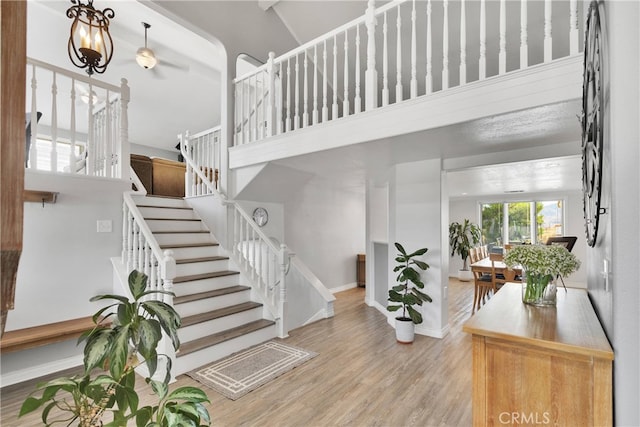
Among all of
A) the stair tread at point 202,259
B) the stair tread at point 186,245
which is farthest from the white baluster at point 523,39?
the stair tread at point 186,245

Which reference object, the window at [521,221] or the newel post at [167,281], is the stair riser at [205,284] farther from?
the window at [521,221]

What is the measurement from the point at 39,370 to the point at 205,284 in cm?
161

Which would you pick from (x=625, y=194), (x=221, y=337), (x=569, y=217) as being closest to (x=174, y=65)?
(x=221, y=337)

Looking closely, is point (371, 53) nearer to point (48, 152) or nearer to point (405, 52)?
point (405, 52)

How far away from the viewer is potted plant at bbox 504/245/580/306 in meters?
1.75

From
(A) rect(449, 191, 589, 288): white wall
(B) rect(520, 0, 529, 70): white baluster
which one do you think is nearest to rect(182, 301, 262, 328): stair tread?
(B) rect(520, 0, 529, 70): white baluster

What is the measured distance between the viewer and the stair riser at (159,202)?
13.8 ft

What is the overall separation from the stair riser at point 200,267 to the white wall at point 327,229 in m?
1.45

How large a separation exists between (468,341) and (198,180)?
422 centimetres

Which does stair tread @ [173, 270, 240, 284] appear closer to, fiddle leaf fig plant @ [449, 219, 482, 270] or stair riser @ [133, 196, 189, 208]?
stair riser @ [133, 196, 189, 208]

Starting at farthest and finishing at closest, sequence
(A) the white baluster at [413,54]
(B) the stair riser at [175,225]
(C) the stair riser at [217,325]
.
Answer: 1. (B) the stair riser at [175,225]
2. (C) the stair riser at [217,325]
3. (A) the white baluster at [413,54]

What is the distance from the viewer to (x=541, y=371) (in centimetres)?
132

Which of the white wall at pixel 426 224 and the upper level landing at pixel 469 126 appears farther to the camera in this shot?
the white wall at pixel 426 224

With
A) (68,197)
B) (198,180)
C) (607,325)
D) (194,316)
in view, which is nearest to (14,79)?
(607,325)
